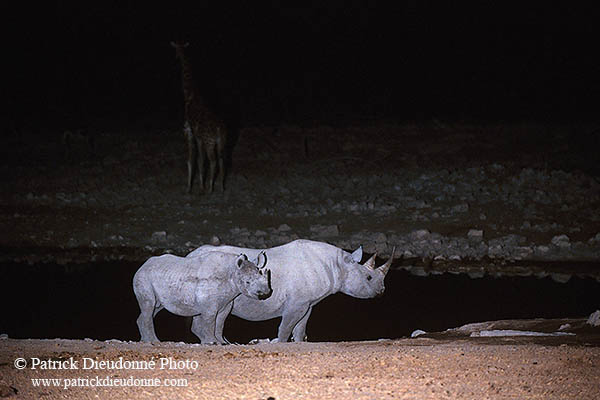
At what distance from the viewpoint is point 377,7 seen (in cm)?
3603

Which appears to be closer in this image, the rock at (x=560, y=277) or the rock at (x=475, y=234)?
the rock at (x=560, y=277)

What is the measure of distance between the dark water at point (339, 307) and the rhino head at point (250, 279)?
133 cm

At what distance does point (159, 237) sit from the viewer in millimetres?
13047

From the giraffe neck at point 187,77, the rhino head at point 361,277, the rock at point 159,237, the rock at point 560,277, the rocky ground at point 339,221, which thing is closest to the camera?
the rocky ground at point 339,221

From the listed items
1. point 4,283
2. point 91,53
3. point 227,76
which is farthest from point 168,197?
point 91,53

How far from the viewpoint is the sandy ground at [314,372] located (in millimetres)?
5133

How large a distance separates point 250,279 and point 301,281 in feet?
2.19

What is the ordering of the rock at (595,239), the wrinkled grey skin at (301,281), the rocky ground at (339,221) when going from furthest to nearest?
the rock at (595,239)
the wrinkled grey skin at (301,281)
the rocky ground at (339,221)

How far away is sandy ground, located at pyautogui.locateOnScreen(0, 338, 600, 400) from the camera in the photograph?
5133 millimetres

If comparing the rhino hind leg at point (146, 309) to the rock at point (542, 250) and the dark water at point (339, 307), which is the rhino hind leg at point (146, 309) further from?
the rock at point (542, 250)

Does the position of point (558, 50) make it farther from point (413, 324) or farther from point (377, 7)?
point (413, 324)

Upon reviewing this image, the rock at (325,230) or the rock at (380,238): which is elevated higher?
the rock at (325,230)

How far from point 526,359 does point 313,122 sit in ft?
57.4

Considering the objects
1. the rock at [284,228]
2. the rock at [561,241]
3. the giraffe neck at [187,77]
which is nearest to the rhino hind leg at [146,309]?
the rock at [284,228]
